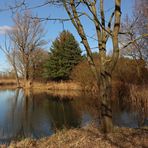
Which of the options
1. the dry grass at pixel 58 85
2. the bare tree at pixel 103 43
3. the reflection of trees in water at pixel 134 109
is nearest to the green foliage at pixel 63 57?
the dry grass at pixel 58 85

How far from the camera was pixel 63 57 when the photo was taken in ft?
127

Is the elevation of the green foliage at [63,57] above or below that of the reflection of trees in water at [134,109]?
above

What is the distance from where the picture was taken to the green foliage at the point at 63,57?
3731 cm

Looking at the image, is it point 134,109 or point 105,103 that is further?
point 134,109

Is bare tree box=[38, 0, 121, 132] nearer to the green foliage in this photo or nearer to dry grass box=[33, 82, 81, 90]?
dry grass box=[33, 82, 81, 90]

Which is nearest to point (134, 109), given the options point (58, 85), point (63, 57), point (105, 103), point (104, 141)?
point (105, 103)

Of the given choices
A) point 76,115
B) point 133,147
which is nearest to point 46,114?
point 76,115

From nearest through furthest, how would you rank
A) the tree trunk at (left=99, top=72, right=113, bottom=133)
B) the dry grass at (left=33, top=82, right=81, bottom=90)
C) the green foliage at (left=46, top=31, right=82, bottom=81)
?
the tree trunk at (left=99, top=72, right=113, bottom=133), the dry grass at (left=33, top=82, right=81, bottom=90), the green foliage at (left=46, top=31, right=82, bottom=81)

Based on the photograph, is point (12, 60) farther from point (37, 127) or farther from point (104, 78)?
point (104, 78)

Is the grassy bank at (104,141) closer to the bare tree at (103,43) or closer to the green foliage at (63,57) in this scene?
the bare tree at (103,43)

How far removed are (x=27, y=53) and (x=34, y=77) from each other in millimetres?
4039

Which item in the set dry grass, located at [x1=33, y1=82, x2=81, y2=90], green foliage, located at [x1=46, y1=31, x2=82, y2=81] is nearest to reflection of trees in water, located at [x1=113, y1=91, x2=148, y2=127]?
dry grass, located at [x1=33, y1=82, x2=81, y2=90]

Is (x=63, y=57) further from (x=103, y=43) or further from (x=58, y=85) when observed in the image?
(x=103, y=43)

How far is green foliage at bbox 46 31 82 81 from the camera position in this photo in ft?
122
